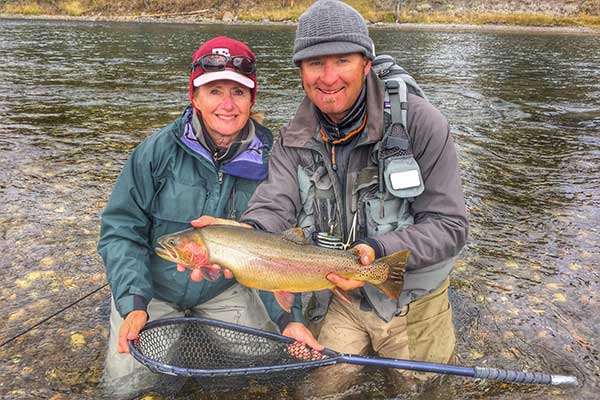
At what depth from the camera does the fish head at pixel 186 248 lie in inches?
125

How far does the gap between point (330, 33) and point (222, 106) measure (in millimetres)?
896

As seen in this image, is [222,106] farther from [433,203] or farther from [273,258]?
[433,203]

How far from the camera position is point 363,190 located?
3553mm

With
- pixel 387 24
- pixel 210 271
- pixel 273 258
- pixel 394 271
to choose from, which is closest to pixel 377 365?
pixel 394 271

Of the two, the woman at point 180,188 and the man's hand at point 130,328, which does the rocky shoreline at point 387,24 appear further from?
the man's hand at point 130,328

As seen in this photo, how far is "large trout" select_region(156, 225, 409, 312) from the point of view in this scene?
3.15 meters

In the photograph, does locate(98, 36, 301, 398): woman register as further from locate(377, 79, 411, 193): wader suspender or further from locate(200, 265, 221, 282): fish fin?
locate(377, 79, 411, 193): wader suspender

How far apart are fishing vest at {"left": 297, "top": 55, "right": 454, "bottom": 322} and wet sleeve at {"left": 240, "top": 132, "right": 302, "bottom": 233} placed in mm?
68

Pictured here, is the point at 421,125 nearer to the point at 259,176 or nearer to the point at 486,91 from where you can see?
the point at 259,176

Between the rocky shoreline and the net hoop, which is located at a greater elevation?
the rocky shoreline

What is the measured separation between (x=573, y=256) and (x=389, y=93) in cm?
361

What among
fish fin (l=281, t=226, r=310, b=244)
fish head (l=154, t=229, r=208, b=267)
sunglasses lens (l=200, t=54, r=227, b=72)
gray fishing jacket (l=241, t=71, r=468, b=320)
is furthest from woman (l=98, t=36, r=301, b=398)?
fish fin (l=281, t=226, r=310, b=244)

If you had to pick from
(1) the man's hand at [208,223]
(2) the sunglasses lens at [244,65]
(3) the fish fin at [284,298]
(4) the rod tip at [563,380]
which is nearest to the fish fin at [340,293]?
(3) the fish fin at [284,298]

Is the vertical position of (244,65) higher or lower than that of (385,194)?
higher
